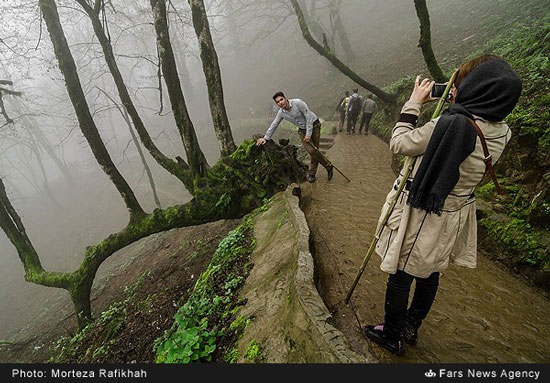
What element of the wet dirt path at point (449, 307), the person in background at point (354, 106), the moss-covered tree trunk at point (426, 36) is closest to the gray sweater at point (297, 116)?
the wet dirt path at point (449, 307)

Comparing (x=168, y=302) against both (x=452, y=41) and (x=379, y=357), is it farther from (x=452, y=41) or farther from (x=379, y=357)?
(x=452, y=41)

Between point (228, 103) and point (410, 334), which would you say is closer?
point (410, 334)

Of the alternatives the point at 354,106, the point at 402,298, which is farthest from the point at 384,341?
the point at 354,106

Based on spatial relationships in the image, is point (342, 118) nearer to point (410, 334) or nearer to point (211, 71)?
point (211, 71)

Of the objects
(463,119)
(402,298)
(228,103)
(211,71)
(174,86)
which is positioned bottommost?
(402,298)

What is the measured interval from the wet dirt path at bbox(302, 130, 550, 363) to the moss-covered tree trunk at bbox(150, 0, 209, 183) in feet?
9.67

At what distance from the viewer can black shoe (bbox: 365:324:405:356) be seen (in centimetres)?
260

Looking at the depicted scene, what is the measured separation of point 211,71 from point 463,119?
5852mm

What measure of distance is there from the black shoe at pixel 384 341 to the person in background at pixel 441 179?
0.01 meters

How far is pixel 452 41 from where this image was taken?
558 inches

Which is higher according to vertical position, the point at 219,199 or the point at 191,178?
the point at 191,178

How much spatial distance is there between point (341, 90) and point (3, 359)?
20595 mm

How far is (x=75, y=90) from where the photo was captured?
5.59 meters

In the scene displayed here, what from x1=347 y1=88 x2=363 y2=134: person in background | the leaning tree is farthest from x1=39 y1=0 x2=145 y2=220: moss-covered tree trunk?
x1=347 y1=88 x2=363 y2=134: person in background
